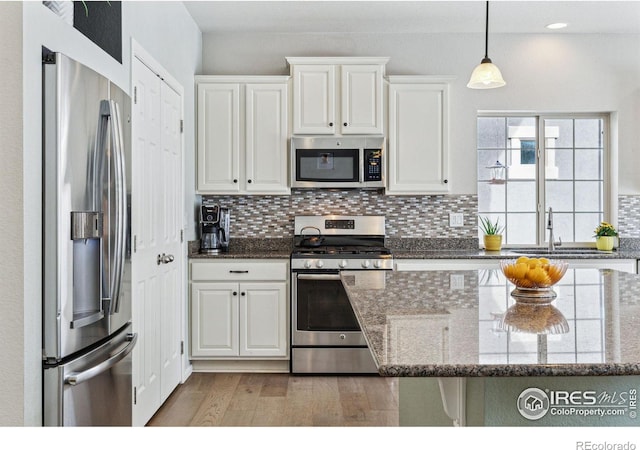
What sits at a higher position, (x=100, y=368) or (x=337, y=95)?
(x=337, y=95)

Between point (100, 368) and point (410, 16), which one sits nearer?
point (100, 368)

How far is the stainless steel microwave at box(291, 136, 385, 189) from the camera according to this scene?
13.8 feet

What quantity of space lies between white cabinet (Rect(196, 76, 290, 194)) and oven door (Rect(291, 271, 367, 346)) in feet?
2.49

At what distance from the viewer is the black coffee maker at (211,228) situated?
13.8ft

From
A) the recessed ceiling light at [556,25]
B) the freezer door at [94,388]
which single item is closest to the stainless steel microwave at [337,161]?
the recessed ceiling light at [556,25]

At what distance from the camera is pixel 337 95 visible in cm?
418

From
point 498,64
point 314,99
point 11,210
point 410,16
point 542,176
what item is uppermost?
point 410,16

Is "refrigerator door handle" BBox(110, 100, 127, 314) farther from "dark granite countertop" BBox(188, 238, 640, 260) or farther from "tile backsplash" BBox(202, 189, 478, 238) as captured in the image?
"tile backsplash" BBox(202, 189, 478, 238)

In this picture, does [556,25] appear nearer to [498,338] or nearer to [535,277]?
[535,277]

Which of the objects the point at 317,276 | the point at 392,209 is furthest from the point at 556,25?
the point at 317,276

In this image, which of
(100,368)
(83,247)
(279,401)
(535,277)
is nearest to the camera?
(535,277)

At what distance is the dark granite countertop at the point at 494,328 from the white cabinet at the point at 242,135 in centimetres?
216

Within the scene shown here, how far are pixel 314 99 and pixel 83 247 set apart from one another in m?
2.58

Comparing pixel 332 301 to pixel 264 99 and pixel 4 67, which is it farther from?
pixel 4 67
